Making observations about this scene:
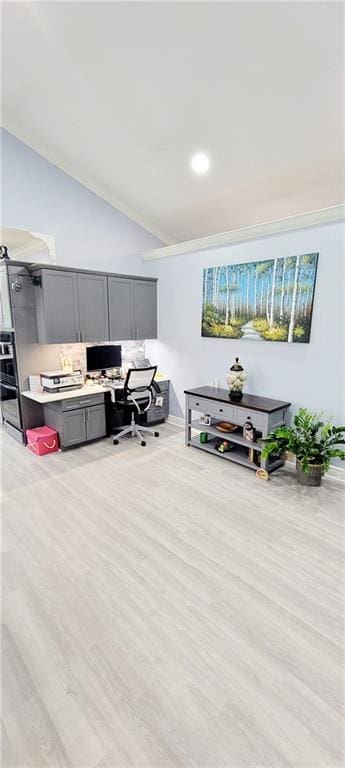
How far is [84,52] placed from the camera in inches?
112

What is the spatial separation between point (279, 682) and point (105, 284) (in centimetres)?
424

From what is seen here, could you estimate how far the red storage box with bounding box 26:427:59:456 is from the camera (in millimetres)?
3883

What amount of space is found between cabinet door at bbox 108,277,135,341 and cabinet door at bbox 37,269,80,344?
0.57 meters

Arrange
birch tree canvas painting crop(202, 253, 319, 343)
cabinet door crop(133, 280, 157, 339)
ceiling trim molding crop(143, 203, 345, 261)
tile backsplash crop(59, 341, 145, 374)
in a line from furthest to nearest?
cabinet door crop(133, 280, 157, 339) → tile backsplash crop(59, 341, 145, 374) → birch tree canvas painting crop(202, 253, 319, 343) → ceiling trim molding crop(143, 203, 345, 261)

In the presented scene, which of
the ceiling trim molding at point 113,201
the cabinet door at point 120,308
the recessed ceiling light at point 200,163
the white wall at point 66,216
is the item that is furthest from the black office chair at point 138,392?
the ceiling trim molding at point 113,201

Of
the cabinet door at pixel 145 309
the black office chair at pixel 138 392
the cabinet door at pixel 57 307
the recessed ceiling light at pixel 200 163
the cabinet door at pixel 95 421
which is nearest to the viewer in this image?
the recessed ceiling light at pixel 200 163

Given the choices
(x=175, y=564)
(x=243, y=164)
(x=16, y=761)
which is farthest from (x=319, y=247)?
(x=16, y=761)

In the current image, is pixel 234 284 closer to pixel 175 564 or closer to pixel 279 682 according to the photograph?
pixel 175 564

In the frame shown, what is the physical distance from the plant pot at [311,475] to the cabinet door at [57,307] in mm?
3046

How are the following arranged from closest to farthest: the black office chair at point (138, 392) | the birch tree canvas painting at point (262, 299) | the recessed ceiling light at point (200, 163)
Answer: the birch tree canvas painting at point (262, 299) < the recessed ceiling light at point (200, 163) < the black office chair at point (138, 392)

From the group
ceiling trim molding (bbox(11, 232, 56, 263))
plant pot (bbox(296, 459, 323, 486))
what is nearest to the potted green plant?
plant pot (bbox(296, 459, 323, 486))

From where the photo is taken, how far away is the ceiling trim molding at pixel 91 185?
390 cm

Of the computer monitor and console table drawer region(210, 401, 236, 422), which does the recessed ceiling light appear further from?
console table drawer region(210, 401, 236, 422)

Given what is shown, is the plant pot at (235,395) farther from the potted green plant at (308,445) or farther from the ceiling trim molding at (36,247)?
the ceiling trim molding at (36,247)
